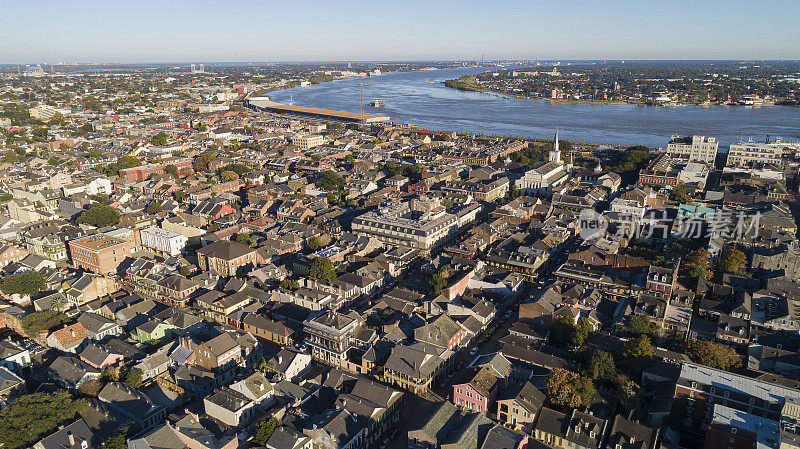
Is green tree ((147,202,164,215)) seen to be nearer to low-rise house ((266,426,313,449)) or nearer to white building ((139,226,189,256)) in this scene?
white building ((139,226,189,256))

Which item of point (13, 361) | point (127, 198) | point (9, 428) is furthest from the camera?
point (127, 198)

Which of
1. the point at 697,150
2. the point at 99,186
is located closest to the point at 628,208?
the point at 697,150

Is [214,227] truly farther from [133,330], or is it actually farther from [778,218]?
[778,218]

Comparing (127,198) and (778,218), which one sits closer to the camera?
(778,218)

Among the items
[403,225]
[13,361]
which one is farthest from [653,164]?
[13,361]

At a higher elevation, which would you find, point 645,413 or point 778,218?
point 778,218

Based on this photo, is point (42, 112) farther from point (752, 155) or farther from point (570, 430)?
point (752, 155)

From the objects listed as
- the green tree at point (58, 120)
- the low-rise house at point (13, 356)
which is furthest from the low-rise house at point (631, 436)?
the green tree at point (58, 120)
